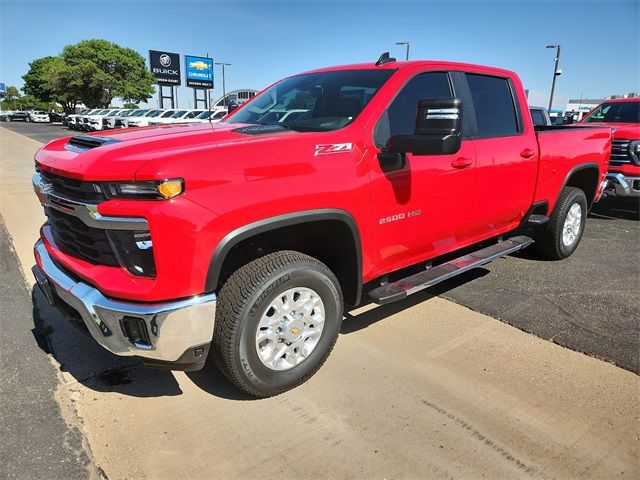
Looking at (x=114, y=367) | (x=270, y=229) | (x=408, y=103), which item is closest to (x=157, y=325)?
(x=270, y=229)

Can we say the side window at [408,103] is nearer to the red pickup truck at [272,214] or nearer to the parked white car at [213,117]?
the red pickup truck at [272,214]

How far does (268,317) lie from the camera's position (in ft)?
8.80

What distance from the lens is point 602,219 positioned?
793 centimetres

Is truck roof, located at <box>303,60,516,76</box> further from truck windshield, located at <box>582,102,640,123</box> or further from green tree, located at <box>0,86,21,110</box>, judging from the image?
green tree, located at <box>0,86,21,110</box>

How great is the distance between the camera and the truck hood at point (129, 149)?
230cm

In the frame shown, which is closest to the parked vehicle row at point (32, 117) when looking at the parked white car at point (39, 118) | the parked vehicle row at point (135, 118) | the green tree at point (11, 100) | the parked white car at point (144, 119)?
the parked white car at point (39, 118)

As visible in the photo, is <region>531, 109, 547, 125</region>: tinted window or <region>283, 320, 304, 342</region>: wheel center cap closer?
<region>283, 320, 304, 342</region>: wheel center cap

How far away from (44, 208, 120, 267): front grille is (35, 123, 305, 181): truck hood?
0.27m

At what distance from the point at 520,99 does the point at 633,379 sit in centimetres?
264

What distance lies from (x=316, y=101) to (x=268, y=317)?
1.70 metres

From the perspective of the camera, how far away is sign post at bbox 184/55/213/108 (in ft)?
158

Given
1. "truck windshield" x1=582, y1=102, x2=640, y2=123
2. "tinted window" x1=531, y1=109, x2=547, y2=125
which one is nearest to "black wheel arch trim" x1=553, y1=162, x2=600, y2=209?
"truck windshield" x1=582, y1=102, x2=640, y2=123

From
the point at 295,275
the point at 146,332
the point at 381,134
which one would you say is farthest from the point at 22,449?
the point at 381,134

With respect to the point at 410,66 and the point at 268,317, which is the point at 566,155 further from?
the point at 268,317
